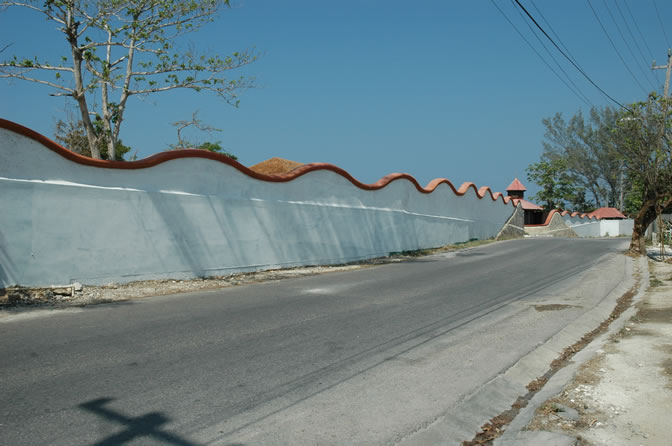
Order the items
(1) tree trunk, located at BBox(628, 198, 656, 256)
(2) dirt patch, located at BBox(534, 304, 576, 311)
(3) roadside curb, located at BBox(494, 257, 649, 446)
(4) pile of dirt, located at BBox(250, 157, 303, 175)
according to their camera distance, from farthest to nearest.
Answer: (4) pile of dirt, located at BBox(250, 157, 303, 175) < (1) tree trunk, located at BBox(628, 198, 656, 256) < (2) dirt patch, located at BBox(534, 304, 576, 311) < (3) roadside curb, located at BBox(494, 257, 649, 446)

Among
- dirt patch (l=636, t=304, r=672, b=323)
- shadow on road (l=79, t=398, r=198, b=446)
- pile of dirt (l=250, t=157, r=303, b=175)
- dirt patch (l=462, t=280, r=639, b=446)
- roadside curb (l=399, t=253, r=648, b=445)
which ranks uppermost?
pile of dirt (l=250, t=157, r=303, b=175)

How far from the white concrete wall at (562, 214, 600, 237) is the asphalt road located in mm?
42321

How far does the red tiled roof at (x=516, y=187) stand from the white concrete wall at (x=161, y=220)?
39636 millimetres

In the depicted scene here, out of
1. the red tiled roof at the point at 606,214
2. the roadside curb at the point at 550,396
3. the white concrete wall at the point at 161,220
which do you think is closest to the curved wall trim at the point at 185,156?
the white concrete wall at the point at 161,220

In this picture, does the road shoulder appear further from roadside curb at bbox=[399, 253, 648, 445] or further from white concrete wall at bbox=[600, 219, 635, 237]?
white concrete wall at bbox=[600, 219, 635, 237]

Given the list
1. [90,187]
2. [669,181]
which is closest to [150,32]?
[90,187]

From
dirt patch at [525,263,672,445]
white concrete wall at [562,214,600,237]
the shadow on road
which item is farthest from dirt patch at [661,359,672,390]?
white concrete wall at [562,214,600,237]

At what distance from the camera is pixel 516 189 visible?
5400 cm

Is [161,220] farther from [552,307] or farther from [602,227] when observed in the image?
[602,227]

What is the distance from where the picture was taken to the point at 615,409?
4.16m

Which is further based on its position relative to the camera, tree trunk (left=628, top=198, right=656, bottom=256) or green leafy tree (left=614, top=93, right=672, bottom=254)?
tree trunk (left=628, top=198, right=656, bottom=256)

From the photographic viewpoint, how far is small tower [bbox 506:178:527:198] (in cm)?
5389

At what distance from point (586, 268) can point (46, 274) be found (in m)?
13.5

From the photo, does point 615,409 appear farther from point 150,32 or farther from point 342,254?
point 150,32
